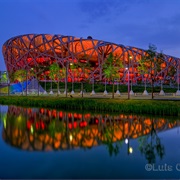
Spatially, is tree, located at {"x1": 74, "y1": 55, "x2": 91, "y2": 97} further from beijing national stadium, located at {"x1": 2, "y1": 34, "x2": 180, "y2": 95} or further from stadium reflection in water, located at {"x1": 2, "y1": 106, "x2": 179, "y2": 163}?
stadium reflection in water, located at {"x1": 2, "y1": 106, "x2": 179, "y2": 163}

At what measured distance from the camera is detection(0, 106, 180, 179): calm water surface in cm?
1081

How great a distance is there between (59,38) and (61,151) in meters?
83.1

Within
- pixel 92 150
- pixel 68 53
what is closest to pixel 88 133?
pixel 92 150

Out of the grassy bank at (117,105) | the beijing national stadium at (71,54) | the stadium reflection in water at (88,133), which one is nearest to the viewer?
the stadium reflection in water at (88,133)

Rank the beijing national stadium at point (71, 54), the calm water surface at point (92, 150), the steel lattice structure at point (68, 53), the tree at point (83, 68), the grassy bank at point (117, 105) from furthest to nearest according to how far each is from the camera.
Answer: the steel lattice structure at point (68, 53) → the beijing national stadium at point (71, 54) → the tree at point (83, 68) → the grassy bank at point (117, 105) → the calm water surface at point (92, 150)

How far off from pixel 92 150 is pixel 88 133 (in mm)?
4393

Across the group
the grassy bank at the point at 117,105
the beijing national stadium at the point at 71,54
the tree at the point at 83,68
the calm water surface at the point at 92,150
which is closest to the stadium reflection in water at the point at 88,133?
the calm water surface at the point at 92,150

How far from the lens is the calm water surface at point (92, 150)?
35.5ft

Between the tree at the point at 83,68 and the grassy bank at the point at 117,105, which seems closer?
the grassy bank at the point at 117,105

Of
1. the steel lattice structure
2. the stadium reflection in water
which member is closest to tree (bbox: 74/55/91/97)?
the steel lattice structure

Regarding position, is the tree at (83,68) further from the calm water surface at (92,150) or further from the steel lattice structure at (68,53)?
the calm water surface at (92,150)

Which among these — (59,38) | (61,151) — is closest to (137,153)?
(61,151)

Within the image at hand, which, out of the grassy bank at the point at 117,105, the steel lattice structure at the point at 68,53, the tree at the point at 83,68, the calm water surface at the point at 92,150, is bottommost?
the calm water surface at the point at 92,150

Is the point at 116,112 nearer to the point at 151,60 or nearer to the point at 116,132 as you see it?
the point at 116,132
